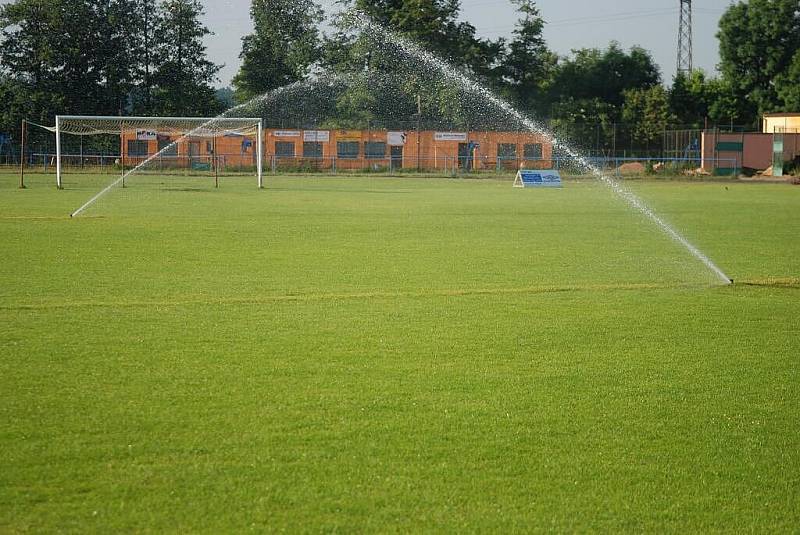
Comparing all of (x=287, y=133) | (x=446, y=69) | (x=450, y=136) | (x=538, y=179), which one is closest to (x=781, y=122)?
(x=446, y=69)

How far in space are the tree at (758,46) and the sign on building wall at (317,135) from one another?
39370 mm

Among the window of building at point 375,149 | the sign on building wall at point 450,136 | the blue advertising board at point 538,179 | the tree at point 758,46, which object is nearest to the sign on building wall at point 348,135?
the window of building at point 375,149

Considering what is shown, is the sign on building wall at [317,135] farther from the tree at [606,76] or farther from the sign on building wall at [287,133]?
the tree at [606,76]

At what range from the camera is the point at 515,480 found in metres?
5.34

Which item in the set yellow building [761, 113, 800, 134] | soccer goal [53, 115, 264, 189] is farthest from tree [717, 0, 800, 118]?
soccer goal [53, 115, 264, 189]

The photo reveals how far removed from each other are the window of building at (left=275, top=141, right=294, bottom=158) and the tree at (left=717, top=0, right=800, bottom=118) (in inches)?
1641

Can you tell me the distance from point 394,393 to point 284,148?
223ft

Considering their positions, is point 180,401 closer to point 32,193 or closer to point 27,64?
point 32,193

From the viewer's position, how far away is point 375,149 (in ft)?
241

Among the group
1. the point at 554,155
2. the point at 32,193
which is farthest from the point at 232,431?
the point at 554,155

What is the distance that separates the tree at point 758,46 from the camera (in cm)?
9038

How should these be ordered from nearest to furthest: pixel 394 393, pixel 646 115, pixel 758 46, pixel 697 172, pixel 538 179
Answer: pixel 394 393, pixel 538 179, pixel 697 172, pixel 646 115, pixel 758 46

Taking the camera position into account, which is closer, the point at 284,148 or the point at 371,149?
the point at 371,149

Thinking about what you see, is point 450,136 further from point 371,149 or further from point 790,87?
point 790,87
